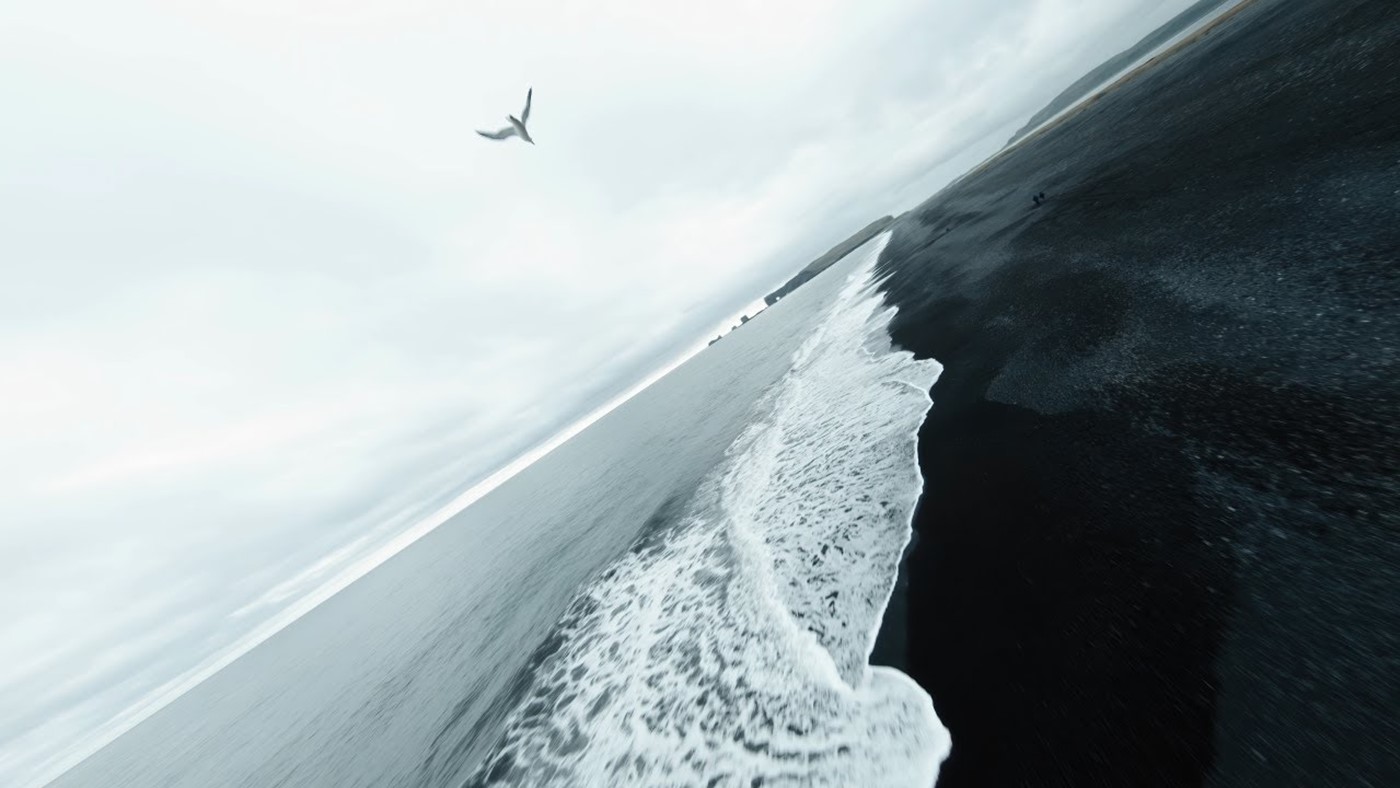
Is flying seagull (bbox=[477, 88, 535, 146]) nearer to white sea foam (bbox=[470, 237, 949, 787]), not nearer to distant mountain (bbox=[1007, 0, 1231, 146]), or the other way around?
white sea foam (bbox=[470, 237, 949, 787])

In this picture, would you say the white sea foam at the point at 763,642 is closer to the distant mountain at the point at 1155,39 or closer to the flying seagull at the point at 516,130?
the flying seagull at the point at 516,130

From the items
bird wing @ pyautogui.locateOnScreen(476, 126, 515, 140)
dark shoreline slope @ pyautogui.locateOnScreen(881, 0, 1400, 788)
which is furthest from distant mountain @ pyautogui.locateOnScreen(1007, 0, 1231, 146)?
bird wing @ pyautogui.locateOnScreen(476, 126, 515, 140)

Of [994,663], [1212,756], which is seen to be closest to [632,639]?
[994,663]

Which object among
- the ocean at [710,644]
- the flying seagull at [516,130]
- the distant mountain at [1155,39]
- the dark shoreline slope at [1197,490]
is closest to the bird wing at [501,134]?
the flying seagull at [516,130]

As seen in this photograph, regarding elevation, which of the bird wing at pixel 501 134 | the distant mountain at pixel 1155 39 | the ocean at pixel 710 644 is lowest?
the ocean at pixel 710 644

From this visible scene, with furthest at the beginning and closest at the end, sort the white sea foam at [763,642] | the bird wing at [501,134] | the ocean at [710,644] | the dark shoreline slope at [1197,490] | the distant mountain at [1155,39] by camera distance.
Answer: the distant mountain at [1155,39], the bird wing at [501,134], the ocean at [710,644], the white sea foam at [763,642], the dark shoreline slope at [1197,490]
